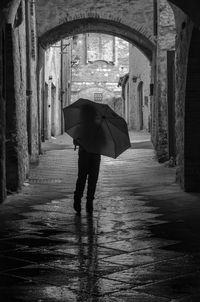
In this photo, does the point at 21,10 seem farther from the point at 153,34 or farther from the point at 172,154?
the point at 153,34

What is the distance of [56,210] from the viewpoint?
701 centimetres

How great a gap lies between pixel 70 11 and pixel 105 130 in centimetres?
997

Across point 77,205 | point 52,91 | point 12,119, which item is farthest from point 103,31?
point 77,205

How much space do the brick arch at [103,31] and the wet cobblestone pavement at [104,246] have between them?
24.0 ft

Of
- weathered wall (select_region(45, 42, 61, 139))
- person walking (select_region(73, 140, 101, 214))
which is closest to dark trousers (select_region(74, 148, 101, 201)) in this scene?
person walking (select_region(73, 140, 101, 214))

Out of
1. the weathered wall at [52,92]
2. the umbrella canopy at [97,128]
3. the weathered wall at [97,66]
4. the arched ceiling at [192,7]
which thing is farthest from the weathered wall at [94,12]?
the weathered wall at [97,66]

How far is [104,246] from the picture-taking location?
4816mm

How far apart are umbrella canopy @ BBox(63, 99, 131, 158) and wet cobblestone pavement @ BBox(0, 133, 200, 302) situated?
0.71 meters

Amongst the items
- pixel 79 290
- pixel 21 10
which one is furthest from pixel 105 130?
pixel 21 10

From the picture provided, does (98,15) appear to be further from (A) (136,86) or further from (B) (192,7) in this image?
(A) (136,86)

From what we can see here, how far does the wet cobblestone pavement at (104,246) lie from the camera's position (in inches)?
136

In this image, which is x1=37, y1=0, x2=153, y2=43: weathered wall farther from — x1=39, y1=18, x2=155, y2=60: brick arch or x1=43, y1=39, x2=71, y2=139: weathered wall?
x1=43, y1=39, x2=71, y2=139: weathered wall

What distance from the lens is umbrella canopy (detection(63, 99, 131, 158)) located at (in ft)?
21.8

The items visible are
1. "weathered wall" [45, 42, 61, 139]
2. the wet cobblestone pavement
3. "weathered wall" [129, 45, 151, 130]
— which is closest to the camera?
the wet cobblestone pavement
